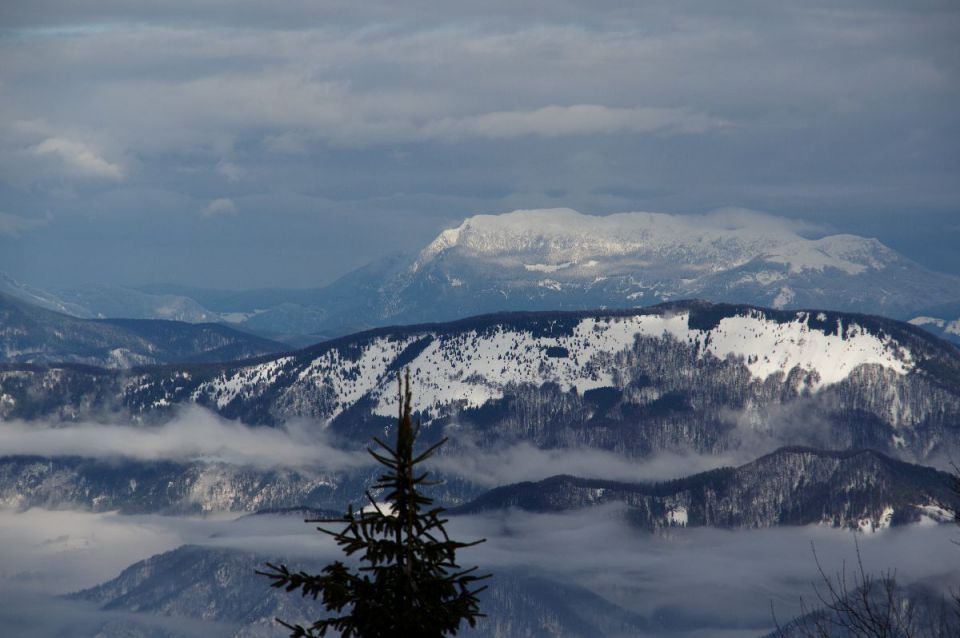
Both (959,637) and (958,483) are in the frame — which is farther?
(959,637)

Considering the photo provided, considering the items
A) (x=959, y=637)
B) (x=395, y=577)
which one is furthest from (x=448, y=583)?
(x=959, y=637)

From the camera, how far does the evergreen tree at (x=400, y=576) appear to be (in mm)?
38938

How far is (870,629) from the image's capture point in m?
54.1

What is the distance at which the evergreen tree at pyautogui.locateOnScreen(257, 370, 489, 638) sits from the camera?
38.9m

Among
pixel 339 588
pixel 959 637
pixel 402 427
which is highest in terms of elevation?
pixel 402 427

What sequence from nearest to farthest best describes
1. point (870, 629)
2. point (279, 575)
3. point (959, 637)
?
point (279, 575), point (870, 629), point (959, 637)

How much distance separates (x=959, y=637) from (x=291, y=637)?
101ft

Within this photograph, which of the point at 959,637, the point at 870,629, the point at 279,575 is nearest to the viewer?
the point at 279,575

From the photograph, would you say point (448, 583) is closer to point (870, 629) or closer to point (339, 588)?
point (339, 588)

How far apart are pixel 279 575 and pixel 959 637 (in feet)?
103

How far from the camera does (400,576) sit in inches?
1560

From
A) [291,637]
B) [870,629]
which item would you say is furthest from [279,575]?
[870,629]

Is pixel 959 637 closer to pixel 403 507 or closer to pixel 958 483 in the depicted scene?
pixel 958 483

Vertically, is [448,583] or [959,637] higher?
[448,583]
